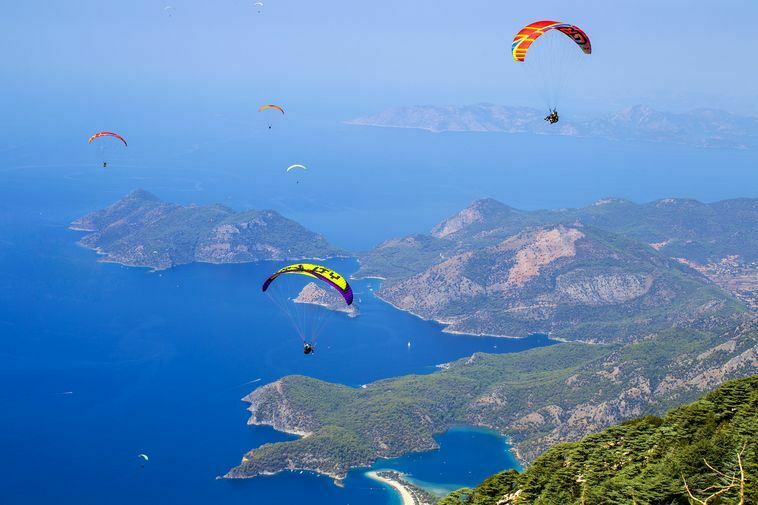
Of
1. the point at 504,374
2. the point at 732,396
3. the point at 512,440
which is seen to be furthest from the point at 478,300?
the point at 732,396

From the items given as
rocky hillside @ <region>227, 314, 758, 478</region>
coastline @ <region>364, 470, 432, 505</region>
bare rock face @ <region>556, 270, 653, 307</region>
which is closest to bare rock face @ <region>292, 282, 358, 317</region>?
rocky hillside @ <region>227, 314, 758, 478</region>

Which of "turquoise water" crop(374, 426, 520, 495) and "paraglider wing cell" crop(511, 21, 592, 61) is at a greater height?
"paraglider wing cell" crop(511, 21, 592, 61)

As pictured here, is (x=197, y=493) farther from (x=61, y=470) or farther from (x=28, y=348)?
(x=28, y=348)

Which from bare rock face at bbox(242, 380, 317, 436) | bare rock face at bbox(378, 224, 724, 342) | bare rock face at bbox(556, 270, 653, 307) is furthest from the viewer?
bare rock face at bbox(556, 270, 653, 307)

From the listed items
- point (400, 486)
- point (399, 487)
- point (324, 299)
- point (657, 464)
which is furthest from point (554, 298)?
point (657, 464)

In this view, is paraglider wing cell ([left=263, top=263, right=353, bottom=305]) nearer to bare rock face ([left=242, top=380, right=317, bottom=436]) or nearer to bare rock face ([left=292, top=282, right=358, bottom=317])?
bare rock face ([left=242, top=380, right=317, bottom=436])

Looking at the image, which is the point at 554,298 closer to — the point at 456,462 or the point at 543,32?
the point at 456,462

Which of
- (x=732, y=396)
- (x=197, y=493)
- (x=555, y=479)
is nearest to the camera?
(x=555, y=479)
